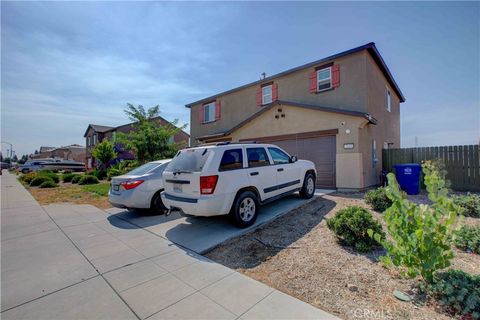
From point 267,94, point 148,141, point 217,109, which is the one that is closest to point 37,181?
point 148,141

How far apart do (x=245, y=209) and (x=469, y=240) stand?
168 inches

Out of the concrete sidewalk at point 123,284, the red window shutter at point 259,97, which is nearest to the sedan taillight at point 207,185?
the concrete sidewalk at point 123,284

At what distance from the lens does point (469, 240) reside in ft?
13.0

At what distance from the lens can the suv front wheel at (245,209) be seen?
16.3ft

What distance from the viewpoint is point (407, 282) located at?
9.71 ft

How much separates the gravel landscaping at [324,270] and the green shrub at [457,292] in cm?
12

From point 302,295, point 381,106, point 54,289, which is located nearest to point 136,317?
point 54,289

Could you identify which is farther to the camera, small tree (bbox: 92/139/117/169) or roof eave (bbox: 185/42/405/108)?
small tree (bbox: 92/139/117/169)

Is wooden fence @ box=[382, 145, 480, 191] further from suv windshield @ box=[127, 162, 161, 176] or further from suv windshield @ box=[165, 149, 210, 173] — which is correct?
suv windshield @ box=[127, 162, 161, 176]

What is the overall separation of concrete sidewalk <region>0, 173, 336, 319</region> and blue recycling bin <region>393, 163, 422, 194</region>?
29.1 ft

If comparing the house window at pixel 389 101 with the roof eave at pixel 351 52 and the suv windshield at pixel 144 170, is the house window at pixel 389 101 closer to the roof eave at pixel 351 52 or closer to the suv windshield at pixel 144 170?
the roof eave at pixel 351 52

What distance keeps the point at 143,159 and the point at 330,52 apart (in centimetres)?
1160

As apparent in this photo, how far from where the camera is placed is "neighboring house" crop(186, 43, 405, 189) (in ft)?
29.9

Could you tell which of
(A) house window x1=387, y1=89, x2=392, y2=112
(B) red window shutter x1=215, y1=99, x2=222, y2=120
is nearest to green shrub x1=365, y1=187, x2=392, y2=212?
(A) house window x1=387, y1=89, x2=392, y2=112
